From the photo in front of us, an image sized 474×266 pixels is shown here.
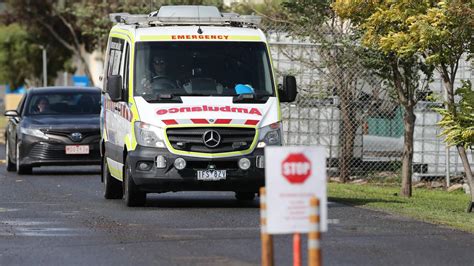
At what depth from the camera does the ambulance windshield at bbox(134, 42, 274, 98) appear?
18.8 m

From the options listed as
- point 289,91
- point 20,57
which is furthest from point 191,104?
point 20,57

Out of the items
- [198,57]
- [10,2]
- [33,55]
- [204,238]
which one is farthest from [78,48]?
[204,238]

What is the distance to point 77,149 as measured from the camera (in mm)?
25891

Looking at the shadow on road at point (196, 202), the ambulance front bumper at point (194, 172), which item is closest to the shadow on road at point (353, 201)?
the shadow on road at point (196, 202)

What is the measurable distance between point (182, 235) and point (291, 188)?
559 centimetres

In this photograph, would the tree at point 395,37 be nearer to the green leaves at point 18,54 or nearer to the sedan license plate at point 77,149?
the sedan license plate at point 77,149

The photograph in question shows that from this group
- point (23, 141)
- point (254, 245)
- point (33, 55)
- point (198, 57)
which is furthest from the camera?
point (33, 55)

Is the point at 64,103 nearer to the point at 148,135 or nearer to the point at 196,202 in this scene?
the point at 196,202

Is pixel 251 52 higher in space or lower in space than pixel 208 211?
higher

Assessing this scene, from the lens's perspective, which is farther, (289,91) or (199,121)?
(289,91)

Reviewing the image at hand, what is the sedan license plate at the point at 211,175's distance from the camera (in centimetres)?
1802

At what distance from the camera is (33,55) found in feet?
296

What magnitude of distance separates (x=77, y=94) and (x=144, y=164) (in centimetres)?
931

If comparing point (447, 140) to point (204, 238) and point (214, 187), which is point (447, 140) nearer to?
point (214, 187)
